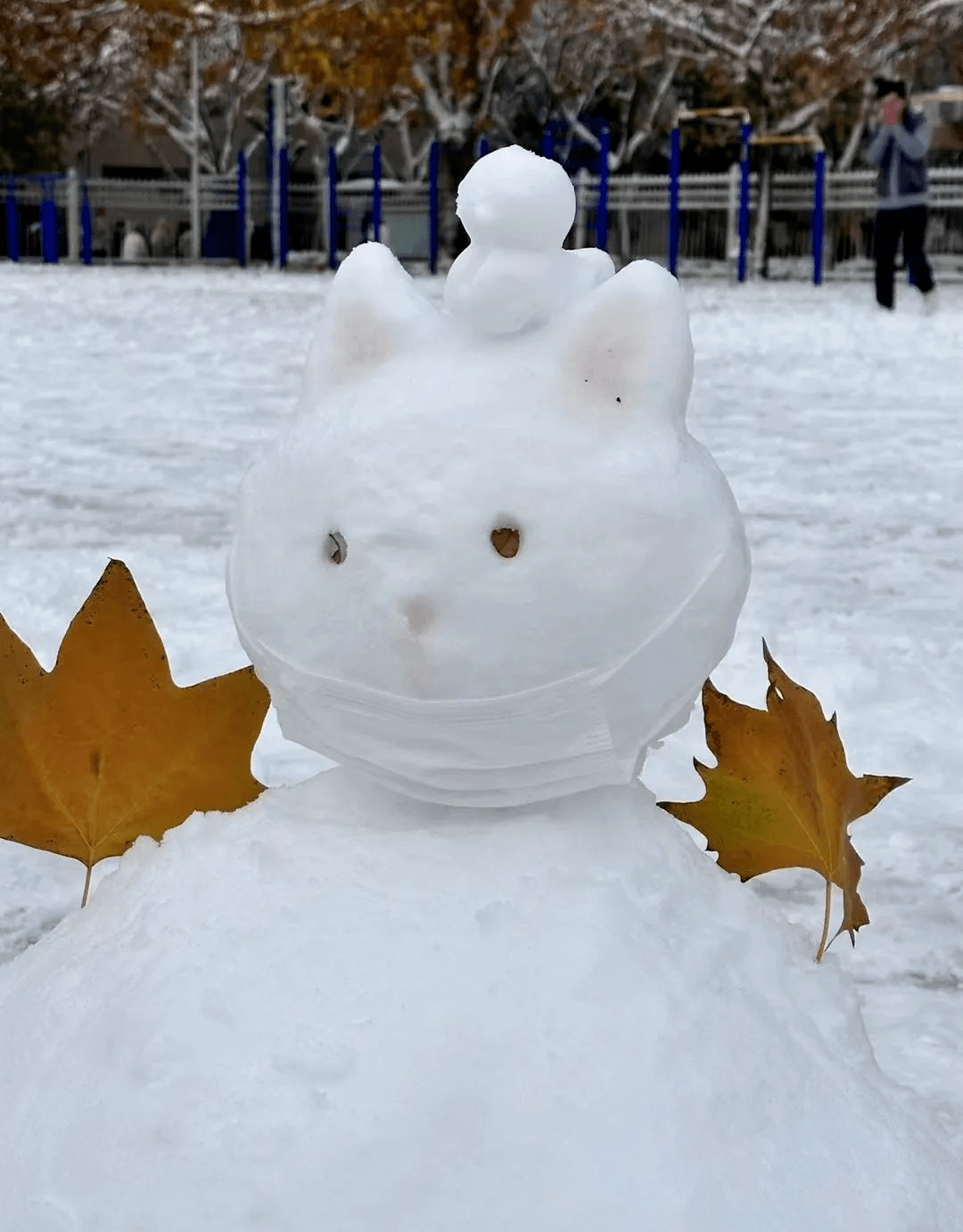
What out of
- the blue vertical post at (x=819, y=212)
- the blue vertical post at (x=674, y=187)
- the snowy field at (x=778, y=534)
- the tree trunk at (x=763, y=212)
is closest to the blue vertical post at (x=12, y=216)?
the blue vertical post at (x=674, y=187)

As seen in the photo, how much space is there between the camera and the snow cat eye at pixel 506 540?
1.10m

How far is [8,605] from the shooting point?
3410 millimetres

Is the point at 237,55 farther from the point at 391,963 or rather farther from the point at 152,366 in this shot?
the point at 391,963

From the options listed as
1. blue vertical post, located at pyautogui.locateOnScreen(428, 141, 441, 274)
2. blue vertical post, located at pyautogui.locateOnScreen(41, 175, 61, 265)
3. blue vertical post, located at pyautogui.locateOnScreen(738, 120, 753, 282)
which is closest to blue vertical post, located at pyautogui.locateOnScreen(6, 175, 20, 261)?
blue vertical post, located at pyautogui.locateOnScreen(41, 175, 61, 265)

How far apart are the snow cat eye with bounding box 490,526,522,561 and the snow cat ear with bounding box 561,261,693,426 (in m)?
0.10

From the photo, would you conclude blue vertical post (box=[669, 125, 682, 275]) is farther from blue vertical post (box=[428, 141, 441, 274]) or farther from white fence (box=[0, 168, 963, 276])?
white fence (box=[0, 168, 963, 276])

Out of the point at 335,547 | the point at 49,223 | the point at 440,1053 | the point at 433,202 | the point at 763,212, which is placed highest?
the point at 335,547

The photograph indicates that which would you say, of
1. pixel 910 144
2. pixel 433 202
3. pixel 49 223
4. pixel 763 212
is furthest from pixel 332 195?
pixel 910 144

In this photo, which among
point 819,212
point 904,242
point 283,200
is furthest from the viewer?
point 283,200

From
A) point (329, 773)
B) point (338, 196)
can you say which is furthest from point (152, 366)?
point (338, 196)

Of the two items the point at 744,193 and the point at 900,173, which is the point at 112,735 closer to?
the point at 900,173

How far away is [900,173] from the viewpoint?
11.7 meters

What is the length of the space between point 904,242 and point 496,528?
11597 mm

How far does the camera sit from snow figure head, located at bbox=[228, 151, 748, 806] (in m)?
1.10
